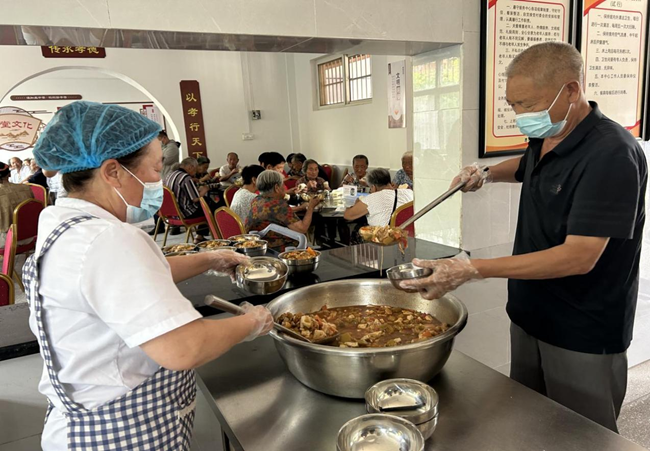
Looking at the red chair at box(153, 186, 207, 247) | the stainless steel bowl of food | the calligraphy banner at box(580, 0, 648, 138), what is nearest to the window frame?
the red chair at box(153, 186, 207, 247)

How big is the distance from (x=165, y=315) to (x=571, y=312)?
121 cm

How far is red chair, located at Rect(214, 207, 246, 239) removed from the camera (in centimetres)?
369

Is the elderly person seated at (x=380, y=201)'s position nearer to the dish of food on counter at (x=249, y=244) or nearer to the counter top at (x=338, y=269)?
the counter top at (x=338, y=269)

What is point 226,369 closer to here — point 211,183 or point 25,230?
point 25,230

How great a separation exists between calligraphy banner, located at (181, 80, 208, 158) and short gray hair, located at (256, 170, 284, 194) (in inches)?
216

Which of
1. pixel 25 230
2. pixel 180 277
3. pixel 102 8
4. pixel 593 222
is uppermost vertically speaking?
pixel 102 8

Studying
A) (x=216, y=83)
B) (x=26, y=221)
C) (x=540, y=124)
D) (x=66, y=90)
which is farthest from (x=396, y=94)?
(x=66, y=90)

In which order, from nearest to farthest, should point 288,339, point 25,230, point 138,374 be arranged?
1. point 138,374
2. point 288,339
3. point 25,230

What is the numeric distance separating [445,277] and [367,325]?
30 cm

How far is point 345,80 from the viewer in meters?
8.10

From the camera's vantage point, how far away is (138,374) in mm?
976

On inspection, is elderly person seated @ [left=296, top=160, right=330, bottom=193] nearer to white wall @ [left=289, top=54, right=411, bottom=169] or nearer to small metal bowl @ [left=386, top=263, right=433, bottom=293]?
white wall @ [left=289, top=54, right=411, bottom=169]

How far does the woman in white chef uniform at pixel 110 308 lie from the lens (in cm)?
82

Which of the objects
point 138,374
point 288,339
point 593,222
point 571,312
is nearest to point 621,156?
point 593,222
